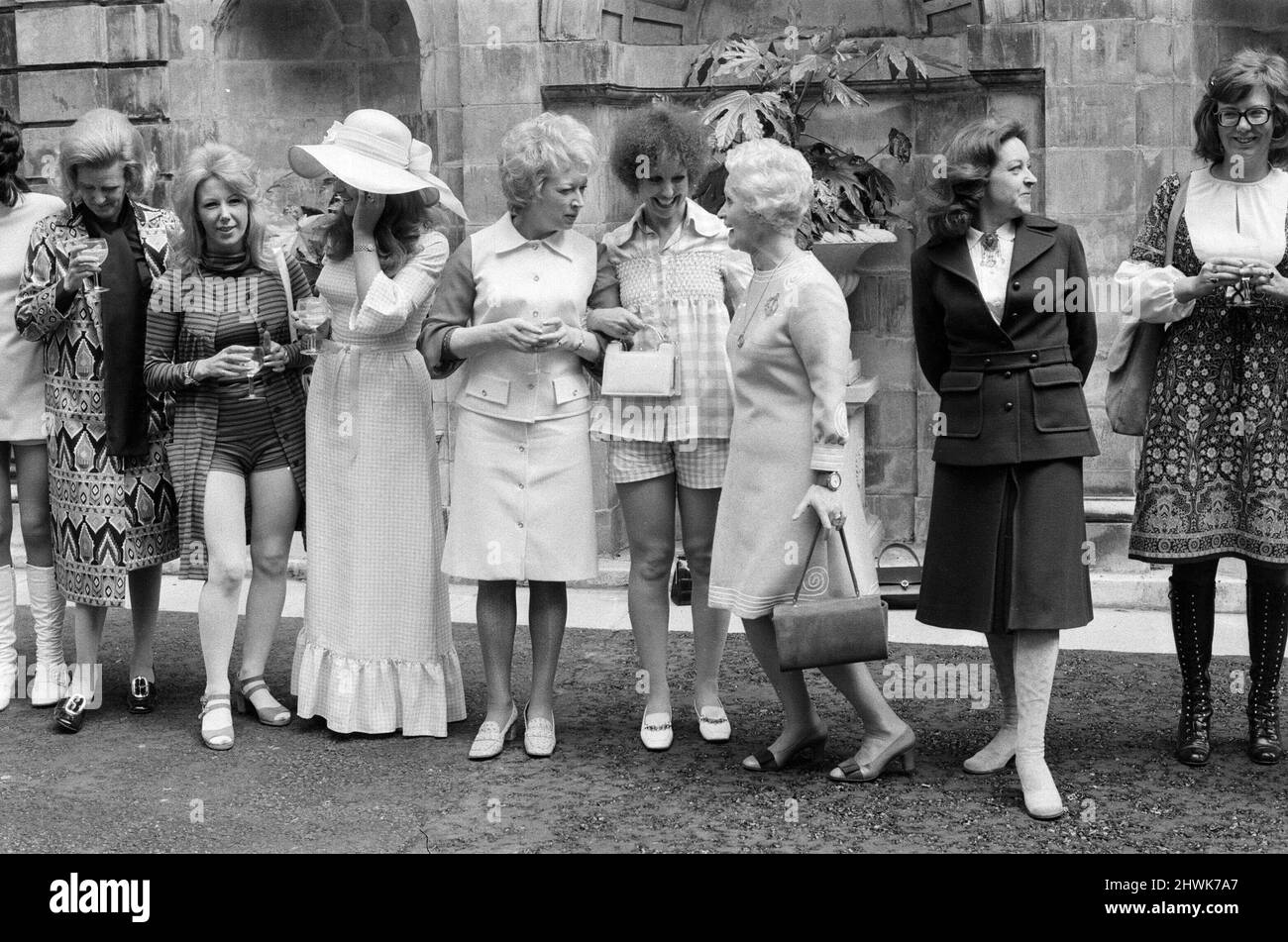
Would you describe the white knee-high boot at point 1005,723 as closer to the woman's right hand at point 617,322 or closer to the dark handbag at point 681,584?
the woman's right hand at point 617,322

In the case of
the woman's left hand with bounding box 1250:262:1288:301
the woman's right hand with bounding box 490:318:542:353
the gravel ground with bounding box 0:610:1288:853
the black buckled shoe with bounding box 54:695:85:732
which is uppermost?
the woman's left hand with bounding box 1250:262:1288:301

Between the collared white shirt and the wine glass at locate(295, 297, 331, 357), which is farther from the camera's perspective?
the wine glass at locate(295, 297, 331, 357)

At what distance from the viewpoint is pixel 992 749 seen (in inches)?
205

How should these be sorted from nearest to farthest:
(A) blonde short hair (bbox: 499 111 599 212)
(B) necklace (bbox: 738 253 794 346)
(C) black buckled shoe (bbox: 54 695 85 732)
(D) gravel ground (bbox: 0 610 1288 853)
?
(D) gravel ground (bbox: 0 610 1288 853)
(B) necklace (bbox: 738 253 794 346)
(A) blonde short hair (bbox: 499 111 599 212)
(C) black buckled shoe (bbox: 54 695 85 732)

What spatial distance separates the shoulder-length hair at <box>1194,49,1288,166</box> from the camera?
5051 mm

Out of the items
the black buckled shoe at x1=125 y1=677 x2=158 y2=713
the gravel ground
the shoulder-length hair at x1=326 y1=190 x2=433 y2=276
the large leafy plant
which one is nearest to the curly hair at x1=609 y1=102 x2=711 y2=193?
the shoulder-length hair at x1=326 y1=190 x2=433 y2=276

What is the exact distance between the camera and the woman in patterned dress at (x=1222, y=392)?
16.7 ft

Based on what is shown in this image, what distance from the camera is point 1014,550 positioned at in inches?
192

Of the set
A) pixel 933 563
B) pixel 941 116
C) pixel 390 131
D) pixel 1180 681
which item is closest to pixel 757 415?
pixel 933 563

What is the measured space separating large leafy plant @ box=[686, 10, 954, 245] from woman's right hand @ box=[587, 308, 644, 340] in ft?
8.25

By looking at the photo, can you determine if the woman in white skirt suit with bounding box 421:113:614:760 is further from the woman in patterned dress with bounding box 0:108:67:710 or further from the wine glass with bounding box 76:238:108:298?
the woman in patterned dress with bounding box 0:108:67:710

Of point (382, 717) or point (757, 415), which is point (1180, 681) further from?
point (382, 717)

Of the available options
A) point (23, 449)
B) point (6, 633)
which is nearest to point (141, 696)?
point (6, 633)

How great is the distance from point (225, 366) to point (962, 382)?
236 cm
